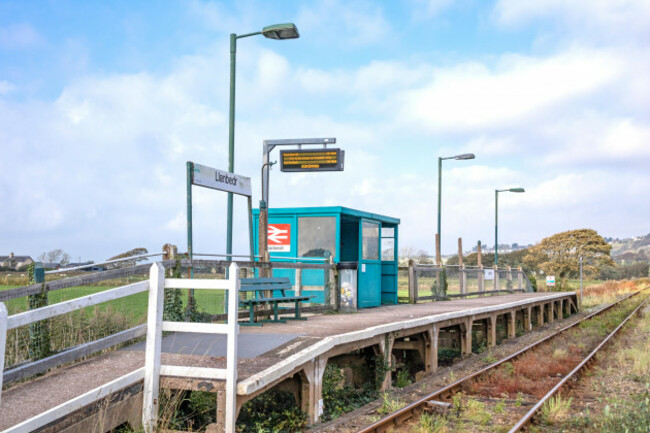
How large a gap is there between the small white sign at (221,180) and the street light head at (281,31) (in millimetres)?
2898

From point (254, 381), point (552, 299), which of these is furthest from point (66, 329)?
point (552, 299)

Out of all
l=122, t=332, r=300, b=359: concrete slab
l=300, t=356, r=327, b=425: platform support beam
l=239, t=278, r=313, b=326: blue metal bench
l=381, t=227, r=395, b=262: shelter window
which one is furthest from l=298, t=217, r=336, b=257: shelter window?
l=300, t=356, r=327, b=425: platform support beam

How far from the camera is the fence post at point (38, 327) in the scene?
20.0 feet

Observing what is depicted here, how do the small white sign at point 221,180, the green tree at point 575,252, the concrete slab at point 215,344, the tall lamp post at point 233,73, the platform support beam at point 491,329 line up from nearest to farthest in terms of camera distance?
1. the concrete slab at point 215,344
2. the small white sign at point 221,180
3. the tall lamp post at point 233,73
4. the platform support beam at point 491,329
5. the green tree at point 575,252

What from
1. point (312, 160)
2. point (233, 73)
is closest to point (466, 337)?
point (312, 160)

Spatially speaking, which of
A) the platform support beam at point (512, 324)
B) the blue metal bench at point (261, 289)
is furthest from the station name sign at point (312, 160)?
the platform support beam at point (512, 324)

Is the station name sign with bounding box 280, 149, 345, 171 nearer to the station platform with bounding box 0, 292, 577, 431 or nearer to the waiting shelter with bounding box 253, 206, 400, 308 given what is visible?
the waiting shelter with bounding box 253, 206, 400, 308

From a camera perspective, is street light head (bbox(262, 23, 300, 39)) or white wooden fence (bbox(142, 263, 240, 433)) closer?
white wooden fence (bbox(142, 263, 240, 433))

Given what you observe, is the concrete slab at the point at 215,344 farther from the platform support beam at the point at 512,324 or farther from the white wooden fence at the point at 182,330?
the platform support beam at the point at 512,324

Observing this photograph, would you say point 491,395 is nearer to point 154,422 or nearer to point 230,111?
point 154,422

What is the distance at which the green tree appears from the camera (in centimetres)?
6022

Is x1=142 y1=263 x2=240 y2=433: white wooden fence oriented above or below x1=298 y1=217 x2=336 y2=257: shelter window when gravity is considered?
below

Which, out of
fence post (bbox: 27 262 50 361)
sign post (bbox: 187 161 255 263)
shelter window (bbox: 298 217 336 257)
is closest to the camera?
fence post (bbox: 27 262 50 361)

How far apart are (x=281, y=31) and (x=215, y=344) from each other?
6544 mm
